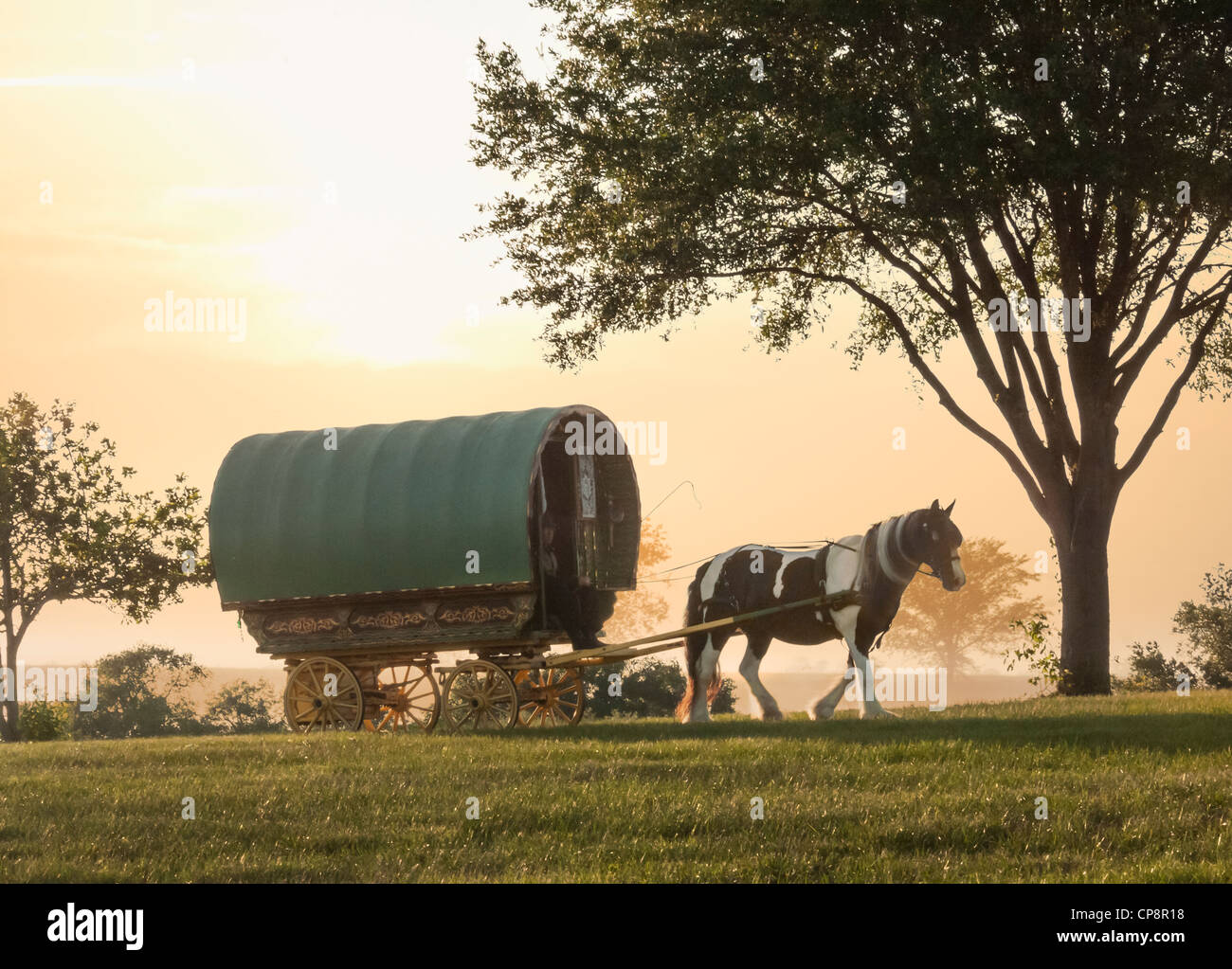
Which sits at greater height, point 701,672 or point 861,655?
point 861,655

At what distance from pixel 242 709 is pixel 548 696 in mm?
16979

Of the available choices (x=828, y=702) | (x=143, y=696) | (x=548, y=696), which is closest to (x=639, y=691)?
(x=548, y=696)

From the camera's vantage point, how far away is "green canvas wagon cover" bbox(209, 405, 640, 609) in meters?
15.9

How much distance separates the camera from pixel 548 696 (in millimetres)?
17828

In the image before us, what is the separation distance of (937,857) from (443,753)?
595 centimetres

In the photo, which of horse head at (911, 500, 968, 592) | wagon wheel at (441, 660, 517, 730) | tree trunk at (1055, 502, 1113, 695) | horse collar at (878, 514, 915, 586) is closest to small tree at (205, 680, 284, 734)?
wagon wheel at (441, 660, 517, 730)

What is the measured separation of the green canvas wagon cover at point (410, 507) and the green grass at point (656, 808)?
2433mm

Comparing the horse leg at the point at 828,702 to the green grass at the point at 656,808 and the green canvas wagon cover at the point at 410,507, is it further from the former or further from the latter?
the green canvas wagon cover at the point at 410,507

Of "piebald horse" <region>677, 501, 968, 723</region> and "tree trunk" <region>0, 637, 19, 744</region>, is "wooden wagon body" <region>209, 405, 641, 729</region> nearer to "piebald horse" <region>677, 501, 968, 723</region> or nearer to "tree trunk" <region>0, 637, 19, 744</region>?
"piebald horse" <region>677, 501, 968, 723</region>

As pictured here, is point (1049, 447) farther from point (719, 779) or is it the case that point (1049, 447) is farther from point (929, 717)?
point (719, 779)

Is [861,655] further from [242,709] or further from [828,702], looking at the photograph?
[242,709]

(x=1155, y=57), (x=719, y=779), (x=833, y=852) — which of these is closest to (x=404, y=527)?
(x=719, y=779)

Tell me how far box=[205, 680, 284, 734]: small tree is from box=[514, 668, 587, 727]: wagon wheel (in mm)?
12484

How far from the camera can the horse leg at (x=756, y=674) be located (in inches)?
663
